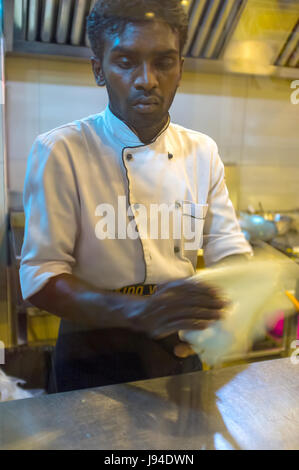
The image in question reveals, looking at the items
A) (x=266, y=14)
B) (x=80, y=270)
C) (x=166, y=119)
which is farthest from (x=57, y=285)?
(x=266, y=14)

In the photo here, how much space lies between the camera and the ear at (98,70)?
59cm

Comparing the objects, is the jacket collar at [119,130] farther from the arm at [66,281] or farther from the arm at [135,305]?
the arm at [135,305]

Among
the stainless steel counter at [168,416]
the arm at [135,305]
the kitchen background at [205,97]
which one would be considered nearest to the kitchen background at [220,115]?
the kitchen background at [205,97]

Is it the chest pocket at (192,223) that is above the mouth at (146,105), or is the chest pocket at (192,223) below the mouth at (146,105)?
below

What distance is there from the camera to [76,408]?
1.84ft

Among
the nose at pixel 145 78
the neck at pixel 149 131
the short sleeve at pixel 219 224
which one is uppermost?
the nose at pixel 145 78

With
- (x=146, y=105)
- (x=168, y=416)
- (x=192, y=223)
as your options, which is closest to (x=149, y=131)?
(x=146, y=105)

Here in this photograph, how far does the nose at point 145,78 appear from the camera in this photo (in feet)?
1.87

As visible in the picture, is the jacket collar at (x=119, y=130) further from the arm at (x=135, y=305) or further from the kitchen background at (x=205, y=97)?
the arm at (x=135, y=305)

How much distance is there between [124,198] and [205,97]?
0.71ft

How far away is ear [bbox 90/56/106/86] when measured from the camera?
0.59 meters

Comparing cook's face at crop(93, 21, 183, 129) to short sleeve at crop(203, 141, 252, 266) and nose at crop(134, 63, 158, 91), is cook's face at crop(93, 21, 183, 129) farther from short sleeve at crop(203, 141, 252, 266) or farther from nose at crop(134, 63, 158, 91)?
short sleeve at crop(203, 141, 252, 266)

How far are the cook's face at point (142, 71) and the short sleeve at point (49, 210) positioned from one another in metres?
0.11

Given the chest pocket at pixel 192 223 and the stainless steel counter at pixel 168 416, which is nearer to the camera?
the stainless steel counter at pixel 168 416
